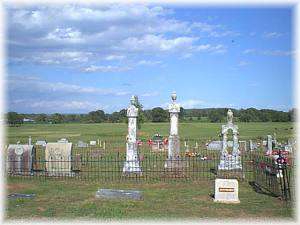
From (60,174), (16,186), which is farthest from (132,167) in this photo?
(16,186)

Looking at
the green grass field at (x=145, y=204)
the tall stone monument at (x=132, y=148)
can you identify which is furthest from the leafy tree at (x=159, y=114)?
the green grass field at (x=145, y=204)

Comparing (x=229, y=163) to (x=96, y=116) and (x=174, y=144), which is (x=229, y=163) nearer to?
(x=174, y=144)

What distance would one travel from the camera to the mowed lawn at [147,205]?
35.5ft

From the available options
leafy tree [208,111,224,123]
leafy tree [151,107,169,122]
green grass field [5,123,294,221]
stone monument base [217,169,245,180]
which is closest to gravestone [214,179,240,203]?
green grass field [5,123,294,221]

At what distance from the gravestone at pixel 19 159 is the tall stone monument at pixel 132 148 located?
15.1ft

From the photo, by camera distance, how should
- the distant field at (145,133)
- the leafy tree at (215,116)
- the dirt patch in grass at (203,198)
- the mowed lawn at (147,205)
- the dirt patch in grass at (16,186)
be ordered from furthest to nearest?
the leafy tree at (215,116)
the distant field at (145,133)
the dirt patch in grass at (16,186)
the dirt patch in grass at (203,198)
the mowed lawn at (147,205)

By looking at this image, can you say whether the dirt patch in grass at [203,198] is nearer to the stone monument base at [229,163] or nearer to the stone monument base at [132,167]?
the stone monument base at [132,167]

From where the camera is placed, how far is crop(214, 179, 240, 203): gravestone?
12.6 m

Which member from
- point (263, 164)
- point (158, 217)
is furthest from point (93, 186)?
point (263, 164)

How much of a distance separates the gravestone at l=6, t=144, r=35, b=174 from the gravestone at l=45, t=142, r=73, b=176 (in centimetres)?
107

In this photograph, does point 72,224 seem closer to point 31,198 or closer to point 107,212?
point 107,212

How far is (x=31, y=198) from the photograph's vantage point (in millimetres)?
13109

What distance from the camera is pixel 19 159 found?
62.2ft

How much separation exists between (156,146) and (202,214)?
23377 millimetres
